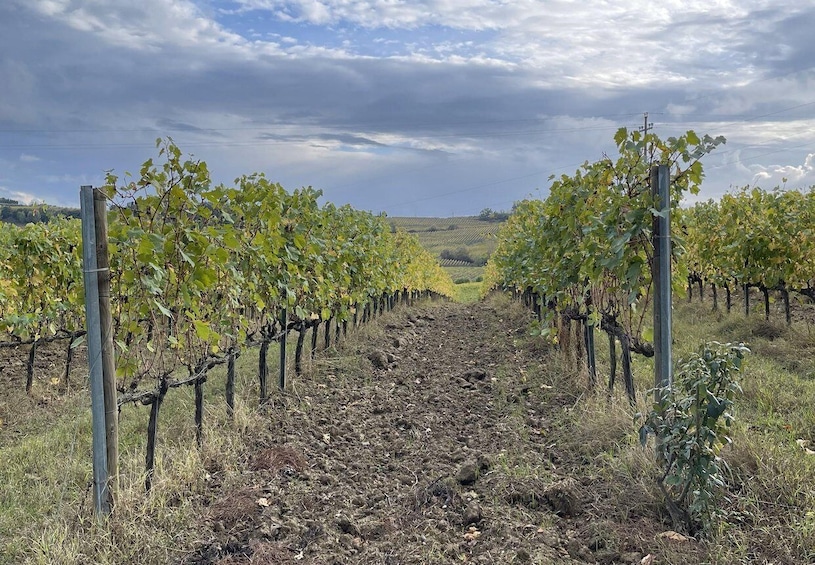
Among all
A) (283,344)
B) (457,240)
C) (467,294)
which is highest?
(457,240)

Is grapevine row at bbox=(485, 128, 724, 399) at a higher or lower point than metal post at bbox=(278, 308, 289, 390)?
higher

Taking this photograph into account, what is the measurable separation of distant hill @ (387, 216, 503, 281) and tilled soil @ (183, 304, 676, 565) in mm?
48134

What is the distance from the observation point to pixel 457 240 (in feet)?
339

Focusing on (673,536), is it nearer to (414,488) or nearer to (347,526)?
(414,488)

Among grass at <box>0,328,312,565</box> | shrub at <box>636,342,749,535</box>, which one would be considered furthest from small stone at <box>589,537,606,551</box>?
grass at <box>0,328,312,565</box>

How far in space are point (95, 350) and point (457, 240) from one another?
100 metres

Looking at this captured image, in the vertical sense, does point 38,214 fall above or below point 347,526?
above

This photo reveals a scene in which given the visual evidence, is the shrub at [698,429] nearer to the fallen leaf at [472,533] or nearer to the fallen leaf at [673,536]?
the fallen leaf at [673,536]

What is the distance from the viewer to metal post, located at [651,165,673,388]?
14.8ft

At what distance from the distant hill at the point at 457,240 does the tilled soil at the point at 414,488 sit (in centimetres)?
4813

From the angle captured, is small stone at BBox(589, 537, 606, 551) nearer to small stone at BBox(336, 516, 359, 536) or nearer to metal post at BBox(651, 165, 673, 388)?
metal post at BBox(651, 165, 673, 388)

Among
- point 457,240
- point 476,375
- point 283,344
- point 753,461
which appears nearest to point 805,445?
point 753,461

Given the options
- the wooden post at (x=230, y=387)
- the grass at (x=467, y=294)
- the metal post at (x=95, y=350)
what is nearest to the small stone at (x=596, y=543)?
the metal post at (x=95, y=350)

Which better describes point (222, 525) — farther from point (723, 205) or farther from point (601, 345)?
point (723, 205)
